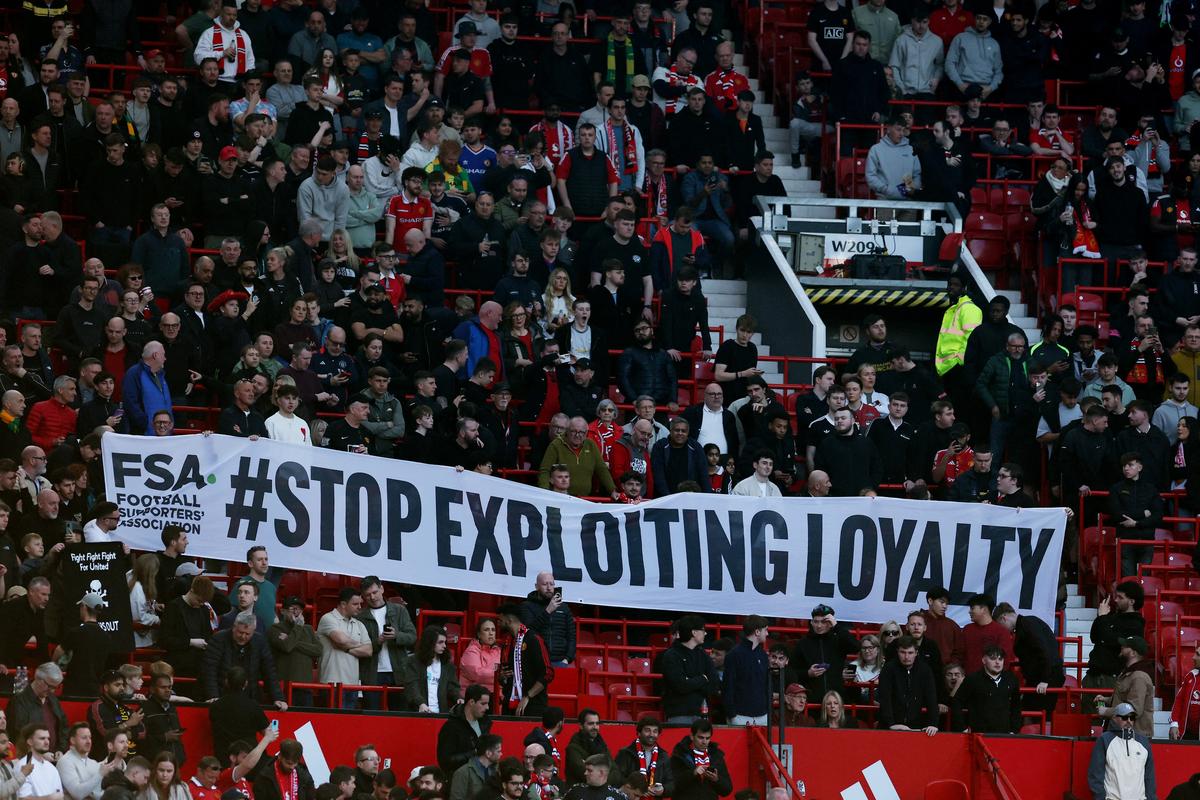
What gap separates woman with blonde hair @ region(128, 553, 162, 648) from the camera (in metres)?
19.5

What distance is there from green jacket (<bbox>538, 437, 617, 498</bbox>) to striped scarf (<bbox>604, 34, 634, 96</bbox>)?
22.5 feet

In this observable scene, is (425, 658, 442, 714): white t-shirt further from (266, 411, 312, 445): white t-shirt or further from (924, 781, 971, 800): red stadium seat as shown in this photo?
(924, 781, 971, 800): red stadium seat

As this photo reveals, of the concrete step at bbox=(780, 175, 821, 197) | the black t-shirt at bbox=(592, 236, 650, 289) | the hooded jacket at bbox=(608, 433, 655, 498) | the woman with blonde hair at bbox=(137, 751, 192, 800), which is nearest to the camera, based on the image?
the woman with blonde hair at bbox=(137, 751, 192, 800)

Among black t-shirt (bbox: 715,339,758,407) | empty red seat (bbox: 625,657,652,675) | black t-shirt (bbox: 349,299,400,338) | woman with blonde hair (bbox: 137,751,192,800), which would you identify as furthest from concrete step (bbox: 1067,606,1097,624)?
woman with blonde hair (bbox: 137,751,192,800)

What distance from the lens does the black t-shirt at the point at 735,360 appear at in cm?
2383

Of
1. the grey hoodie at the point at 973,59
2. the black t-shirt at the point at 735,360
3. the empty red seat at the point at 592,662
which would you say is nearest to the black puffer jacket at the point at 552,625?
the empty red seat at the point at 592,662

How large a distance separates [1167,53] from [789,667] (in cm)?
1237

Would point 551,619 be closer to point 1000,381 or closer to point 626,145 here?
point 1000,381

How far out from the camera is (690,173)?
1045 inches

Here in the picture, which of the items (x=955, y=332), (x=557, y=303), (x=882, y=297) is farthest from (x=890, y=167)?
(x=557, y=303)

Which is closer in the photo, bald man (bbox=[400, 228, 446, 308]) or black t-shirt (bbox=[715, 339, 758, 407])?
black t-shirt (bbox=[715, 339, 758, 407])

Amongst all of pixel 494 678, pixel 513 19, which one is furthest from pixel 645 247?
pixel 494 678

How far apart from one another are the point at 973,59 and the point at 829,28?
5.73ft

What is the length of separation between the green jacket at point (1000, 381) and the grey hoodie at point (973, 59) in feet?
18.8
